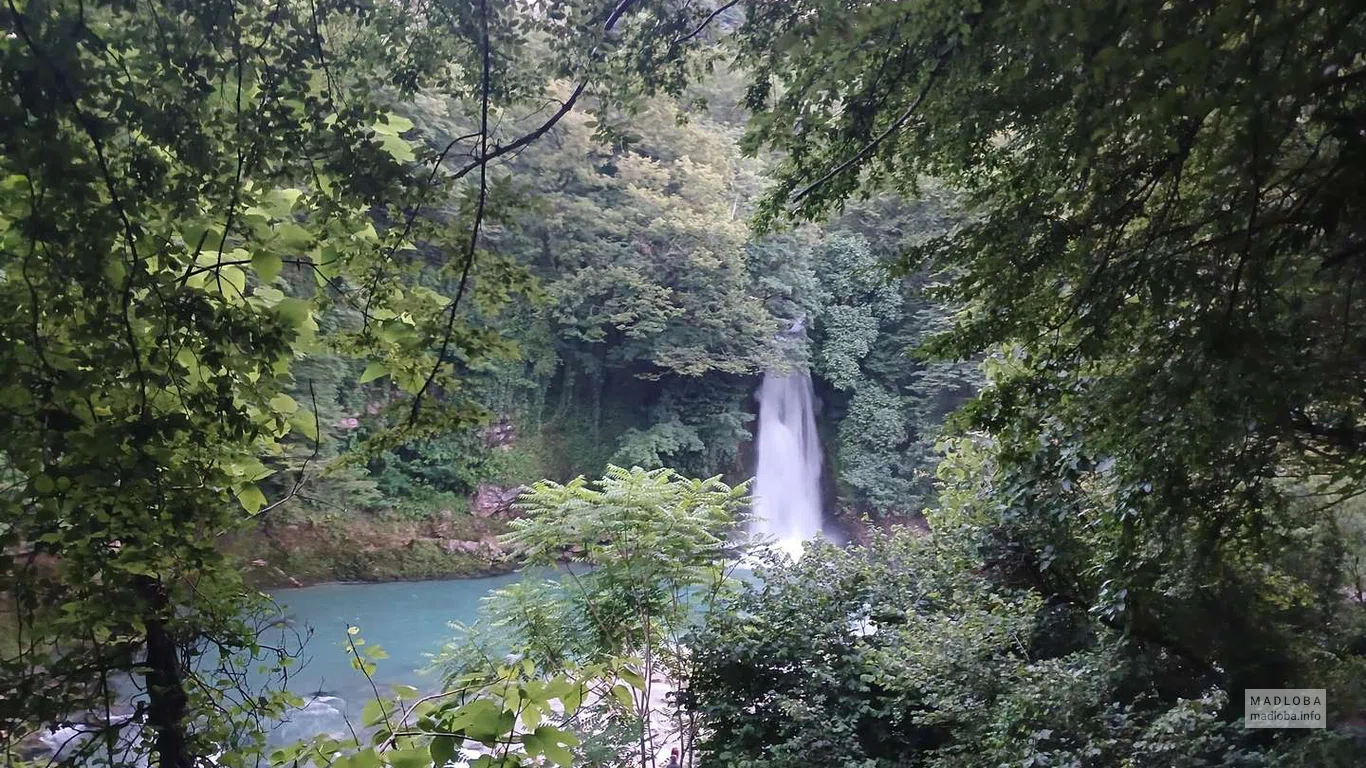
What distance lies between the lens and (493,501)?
44.3 feet

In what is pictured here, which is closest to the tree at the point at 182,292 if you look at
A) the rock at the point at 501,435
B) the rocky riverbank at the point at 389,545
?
the rocky riverbank at the point at 389,545

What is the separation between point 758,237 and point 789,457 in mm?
13322

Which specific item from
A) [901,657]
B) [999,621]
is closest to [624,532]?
[901,657]

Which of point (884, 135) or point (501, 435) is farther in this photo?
point (501, 435)

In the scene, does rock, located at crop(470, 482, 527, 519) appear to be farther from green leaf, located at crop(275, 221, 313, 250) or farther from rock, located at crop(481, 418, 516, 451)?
green leaf, located at crop(275, 221, 313, 250)

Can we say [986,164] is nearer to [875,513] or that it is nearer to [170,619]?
[170,619]

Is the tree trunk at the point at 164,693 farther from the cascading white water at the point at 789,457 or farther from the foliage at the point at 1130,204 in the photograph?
the cascading white water at the point at 789,457

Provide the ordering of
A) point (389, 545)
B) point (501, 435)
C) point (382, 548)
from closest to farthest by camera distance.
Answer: point (382, 548) < point (389, 545) < point (501, 435)

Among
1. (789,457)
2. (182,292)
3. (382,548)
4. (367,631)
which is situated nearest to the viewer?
(182,292)

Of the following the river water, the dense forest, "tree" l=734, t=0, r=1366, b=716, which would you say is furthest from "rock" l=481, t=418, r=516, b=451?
"tree" l=734, t=0, r=1366, b=716

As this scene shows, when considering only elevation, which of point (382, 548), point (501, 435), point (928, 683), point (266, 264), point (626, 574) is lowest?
point (382, 548)

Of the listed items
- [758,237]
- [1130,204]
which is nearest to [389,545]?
[758,237]

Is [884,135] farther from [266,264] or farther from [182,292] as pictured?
[182,292]

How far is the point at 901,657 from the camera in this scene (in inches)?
153
